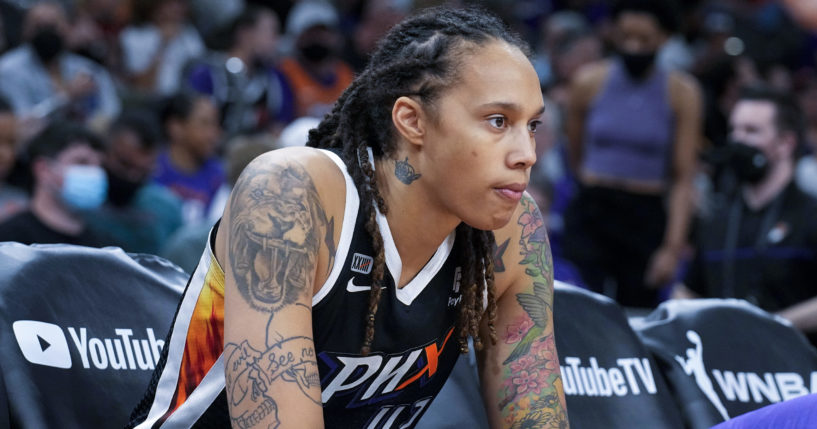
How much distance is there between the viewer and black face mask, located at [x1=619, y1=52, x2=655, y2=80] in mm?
5703

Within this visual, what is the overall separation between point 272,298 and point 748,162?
3416 millimetres

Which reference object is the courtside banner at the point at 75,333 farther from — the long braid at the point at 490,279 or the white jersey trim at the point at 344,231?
the long braid at the point at 490,279

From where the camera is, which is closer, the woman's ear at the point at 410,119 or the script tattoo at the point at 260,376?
the script tattoo at the point at 260,376

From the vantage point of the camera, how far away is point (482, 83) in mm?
2090

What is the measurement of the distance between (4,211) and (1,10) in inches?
123

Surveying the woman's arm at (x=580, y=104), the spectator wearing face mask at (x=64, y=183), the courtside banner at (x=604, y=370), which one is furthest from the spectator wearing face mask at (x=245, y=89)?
the courtside banner at (x=604, y=370)

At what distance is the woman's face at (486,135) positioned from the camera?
208 centimetres

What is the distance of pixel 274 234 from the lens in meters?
2.01

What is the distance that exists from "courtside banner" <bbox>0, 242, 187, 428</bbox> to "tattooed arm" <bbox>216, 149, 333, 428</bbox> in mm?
632

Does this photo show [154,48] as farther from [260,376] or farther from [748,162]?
[260,376]

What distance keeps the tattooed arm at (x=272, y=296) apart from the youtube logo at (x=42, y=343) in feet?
2.10

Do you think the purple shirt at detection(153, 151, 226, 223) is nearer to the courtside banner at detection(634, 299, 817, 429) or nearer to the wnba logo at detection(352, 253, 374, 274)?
the courtside banner at detection(634, 299, 817, 429)

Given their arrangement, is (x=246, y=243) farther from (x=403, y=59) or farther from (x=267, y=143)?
(x=267, y=143)

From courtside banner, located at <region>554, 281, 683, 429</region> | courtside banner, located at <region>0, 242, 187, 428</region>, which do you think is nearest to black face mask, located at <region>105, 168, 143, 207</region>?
courtside banner, located at <region>0, 242, 187, 428</region>
